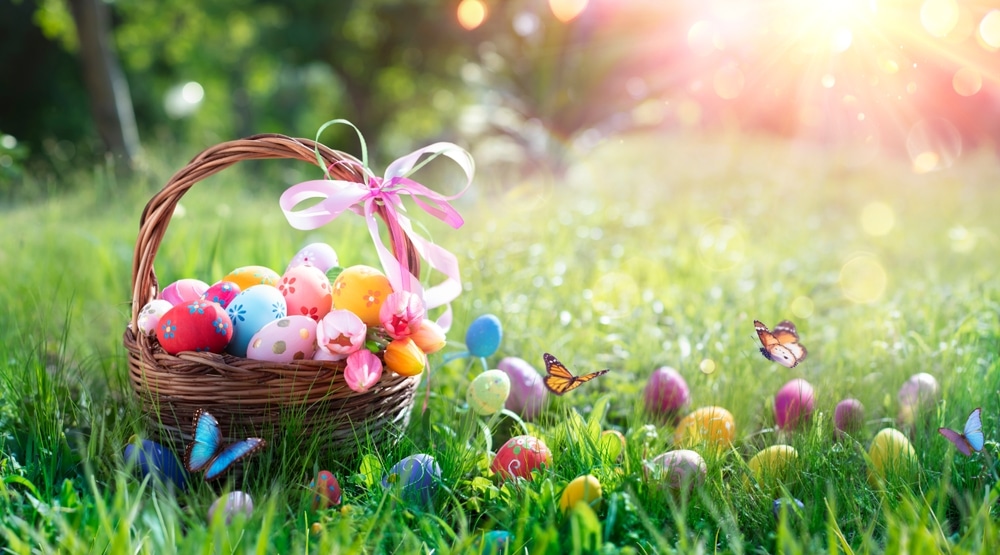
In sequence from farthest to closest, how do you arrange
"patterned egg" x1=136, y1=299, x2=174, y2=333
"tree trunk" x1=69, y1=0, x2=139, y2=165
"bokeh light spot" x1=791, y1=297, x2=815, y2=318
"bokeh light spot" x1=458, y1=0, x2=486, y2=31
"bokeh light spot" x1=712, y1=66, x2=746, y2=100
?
"bokeh light spot" x1=458, y1=0, x2=486, y2=31 → "tree trunk" x1=69, y1=0, x2=139, y2=165 → "bokeh light spot" x1=712, y1=66, x2=746, y2=100 → "bokeh light spot" x1=791, y1=297, x2=815, y2=318 → "patterned egg" x1=136, y1=299, x2=174, y2=333

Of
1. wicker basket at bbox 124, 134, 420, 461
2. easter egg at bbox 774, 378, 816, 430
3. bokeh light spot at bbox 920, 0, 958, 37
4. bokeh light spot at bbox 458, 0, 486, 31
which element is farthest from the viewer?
bokeh light spot at bbox 458, 0, 486, 31

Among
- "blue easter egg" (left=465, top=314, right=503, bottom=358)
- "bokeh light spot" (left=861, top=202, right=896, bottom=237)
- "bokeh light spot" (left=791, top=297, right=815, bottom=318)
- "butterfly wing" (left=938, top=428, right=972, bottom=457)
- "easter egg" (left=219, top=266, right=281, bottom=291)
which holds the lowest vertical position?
"butterfly wing" (left=938, top=428, right=972, bottom=457)

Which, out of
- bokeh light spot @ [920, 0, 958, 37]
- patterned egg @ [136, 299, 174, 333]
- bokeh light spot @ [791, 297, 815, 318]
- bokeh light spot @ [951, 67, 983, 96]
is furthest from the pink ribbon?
bokeh light spot @ [951, 67, 983, 96]

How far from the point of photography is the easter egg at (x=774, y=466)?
182 cm

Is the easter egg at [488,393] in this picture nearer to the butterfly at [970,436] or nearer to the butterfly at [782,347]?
the butterfly at [782,347]

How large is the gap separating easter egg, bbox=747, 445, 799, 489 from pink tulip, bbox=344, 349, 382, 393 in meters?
0.94

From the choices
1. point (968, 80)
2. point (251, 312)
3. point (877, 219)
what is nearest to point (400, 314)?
point (251, 312)

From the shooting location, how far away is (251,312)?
1972 mm

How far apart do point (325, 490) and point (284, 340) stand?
38cm

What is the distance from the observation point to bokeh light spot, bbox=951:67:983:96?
12.7 feet

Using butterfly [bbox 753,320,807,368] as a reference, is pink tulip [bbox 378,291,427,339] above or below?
above

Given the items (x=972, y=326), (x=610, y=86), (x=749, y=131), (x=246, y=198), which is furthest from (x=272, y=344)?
(x=749, y=131)

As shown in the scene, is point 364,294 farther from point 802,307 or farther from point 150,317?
point 802,307

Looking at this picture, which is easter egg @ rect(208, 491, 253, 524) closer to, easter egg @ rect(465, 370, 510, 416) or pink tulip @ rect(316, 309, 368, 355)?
pink tulip @ rect(316, 309, 368, 355)
